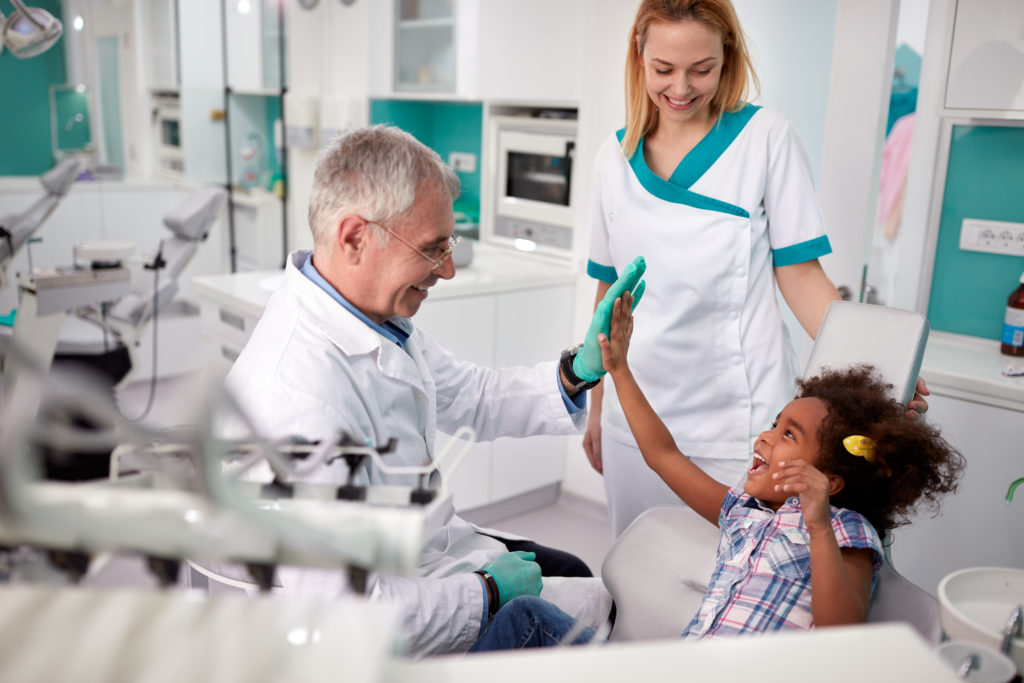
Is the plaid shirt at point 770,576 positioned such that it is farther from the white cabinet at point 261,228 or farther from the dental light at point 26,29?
the white cabinet at point 261,228

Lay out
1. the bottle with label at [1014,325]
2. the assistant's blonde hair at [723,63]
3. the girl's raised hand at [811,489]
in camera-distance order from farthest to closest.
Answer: the bottle with label at [1014,325] < the assistant's blonde hair at [723,63] < the girl's raised hand at [811,489]

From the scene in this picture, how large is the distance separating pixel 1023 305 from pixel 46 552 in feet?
7.44

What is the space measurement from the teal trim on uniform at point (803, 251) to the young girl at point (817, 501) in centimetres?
31

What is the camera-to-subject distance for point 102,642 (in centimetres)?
54

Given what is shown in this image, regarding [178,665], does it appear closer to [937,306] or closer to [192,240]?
[937,306]

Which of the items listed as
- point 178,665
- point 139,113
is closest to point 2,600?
point 178,665

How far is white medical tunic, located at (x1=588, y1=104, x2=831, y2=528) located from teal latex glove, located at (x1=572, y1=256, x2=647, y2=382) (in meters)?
0.19

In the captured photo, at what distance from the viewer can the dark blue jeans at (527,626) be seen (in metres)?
1.19

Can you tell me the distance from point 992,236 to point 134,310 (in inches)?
114

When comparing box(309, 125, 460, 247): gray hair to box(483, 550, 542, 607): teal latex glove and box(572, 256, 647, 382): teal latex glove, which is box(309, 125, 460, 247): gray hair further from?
box(483, 550, 542, 607): teal latex glove

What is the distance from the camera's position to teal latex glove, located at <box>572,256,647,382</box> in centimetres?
138

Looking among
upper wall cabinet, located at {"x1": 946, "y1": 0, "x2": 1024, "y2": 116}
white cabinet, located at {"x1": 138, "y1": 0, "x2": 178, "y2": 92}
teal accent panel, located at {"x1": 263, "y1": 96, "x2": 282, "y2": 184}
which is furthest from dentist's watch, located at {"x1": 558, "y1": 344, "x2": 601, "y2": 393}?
white cabinet, located at {"x1": 138, "y1": 0, "x2": 178, "y2": 92}

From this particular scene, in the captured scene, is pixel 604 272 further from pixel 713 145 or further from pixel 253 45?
pixel 253 45

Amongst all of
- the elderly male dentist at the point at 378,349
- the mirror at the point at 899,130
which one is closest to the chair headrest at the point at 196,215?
the elderly male dentist at the point at 378,349
